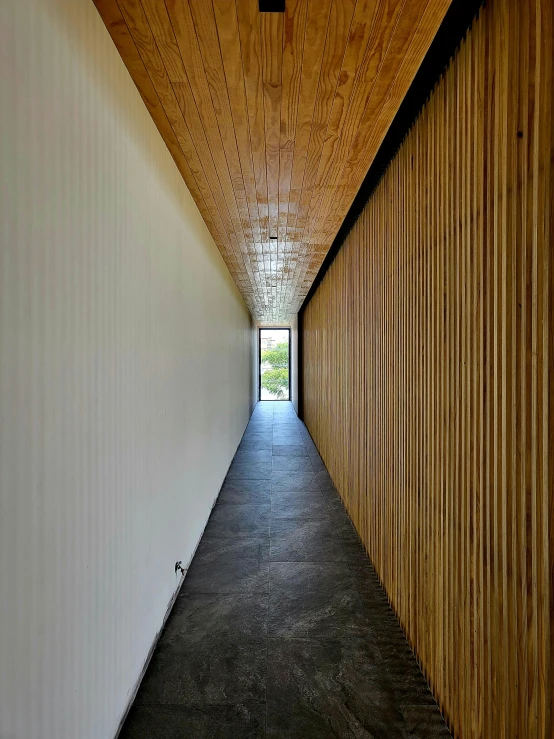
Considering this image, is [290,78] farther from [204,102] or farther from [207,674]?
[207,674]

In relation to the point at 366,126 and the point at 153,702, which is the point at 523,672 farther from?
the point at 366,126

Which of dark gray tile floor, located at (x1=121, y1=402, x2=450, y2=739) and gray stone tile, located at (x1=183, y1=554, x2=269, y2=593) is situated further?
gray stone tile, located at (x1=183, y1=554, x2=269, y2=593)

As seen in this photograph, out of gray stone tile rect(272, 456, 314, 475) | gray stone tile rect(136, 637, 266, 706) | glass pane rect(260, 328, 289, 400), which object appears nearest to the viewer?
gray stone tile rect(136, 637, 266, 706)

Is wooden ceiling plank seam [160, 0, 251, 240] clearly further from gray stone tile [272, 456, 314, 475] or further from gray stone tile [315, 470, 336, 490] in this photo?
gray stone tile [272, 456, 314, 475]

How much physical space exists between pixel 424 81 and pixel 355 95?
0.30m

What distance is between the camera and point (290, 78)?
171 cm

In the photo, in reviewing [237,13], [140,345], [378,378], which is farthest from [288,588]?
[237,13]

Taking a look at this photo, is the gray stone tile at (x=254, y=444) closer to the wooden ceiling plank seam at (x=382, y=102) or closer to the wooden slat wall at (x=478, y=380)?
the wooden slat wall at (x=478, y=380)

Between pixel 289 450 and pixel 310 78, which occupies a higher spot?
pixel 310 78

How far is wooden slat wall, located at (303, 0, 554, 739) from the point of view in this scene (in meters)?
1.14

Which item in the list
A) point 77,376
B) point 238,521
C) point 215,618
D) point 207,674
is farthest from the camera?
point 238,521

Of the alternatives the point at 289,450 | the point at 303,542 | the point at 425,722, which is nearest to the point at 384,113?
the point at 425,722

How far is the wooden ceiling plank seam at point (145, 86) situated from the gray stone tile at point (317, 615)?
2870mm

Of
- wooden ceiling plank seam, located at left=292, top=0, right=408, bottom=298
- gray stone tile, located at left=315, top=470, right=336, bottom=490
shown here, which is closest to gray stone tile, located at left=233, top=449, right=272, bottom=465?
gray stone tile, located at left=315, top=470, right=336, bottom=490
